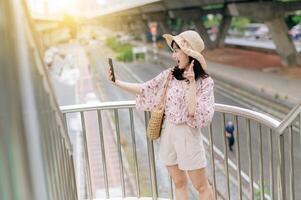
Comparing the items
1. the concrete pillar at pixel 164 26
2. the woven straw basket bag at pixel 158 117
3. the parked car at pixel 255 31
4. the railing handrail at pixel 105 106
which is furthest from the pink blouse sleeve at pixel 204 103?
the parked car at pixel 255 31

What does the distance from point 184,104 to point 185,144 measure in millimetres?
142

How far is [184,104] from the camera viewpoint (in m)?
1.86

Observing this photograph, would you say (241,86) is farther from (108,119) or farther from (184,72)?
(184,72)

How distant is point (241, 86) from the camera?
1172 cm

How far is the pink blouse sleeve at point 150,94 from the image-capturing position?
1983 mm

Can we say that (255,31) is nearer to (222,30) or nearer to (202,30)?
(222,30)

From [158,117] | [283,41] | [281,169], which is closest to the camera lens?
[281,169]

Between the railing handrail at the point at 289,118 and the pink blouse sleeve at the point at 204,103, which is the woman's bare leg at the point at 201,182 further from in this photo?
the railing handrail at the point at 289,118

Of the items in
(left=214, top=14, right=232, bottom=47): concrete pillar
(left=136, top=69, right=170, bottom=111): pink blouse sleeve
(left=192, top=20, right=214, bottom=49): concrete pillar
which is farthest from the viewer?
(left=214, top=14, right=232, bottom=47): concrete pillar

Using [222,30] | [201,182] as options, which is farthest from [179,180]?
[222,30]

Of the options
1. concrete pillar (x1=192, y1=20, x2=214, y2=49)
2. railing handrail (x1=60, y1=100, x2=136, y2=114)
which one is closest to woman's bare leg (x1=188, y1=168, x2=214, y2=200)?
railing handrail (x1=60, y1=100, x2=136, y2=114)

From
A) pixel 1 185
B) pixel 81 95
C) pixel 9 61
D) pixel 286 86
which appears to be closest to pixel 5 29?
pixel 9 61

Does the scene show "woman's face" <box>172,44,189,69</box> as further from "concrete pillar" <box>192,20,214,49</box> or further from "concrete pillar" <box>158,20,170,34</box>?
"concrete pillar" <box>158,20,170,34</box>

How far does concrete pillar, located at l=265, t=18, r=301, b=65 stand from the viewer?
560 inches
